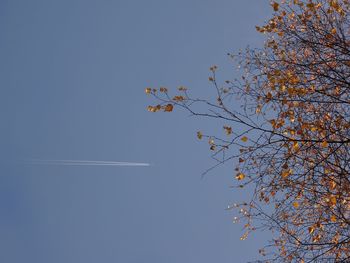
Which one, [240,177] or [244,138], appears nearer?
[244,138]

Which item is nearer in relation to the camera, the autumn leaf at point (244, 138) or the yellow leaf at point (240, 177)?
the autumn leaf at point (244, 138)

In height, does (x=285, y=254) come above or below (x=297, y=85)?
below

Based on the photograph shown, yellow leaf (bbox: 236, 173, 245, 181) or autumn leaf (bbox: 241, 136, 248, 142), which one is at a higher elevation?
autumn leaf (bbox: 241, 136, 248, 142)

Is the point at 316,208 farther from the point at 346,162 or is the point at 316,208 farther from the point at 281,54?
the point at 281,54

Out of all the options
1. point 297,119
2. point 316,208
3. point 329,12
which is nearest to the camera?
point 297,119

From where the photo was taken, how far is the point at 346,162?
598 cm

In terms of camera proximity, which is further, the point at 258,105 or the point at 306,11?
the point at 306,11

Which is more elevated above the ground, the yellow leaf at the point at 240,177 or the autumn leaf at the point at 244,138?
the autumn leaf at the point at 244,138

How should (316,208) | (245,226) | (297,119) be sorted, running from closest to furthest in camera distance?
(297,119) → (316,208) → (245,226)

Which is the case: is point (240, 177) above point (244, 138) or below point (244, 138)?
below

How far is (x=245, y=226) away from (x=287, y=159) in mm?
2027

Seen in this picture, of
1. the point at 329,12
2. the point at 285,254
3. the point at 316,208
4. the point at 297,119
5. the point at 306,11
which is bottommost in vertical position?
the point at 285,254

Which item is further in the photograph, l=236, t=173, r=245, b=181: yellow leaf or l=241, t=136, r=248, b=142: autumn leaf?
l=236, t=173, r=245, b=181: yellow leaf

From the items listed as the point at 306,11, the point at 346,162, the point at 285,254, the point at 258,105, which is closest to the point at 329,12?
the point at 306,11
